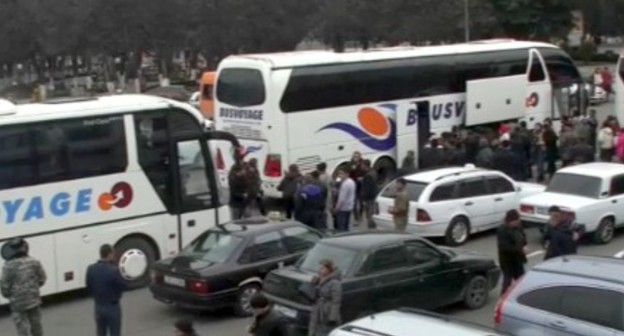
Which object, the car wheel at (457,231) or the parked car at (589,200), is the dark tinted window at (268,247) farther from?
the parked car at (589,200)

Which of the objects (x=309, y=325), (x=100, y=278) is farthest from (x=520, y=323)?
(x=100, y=278)

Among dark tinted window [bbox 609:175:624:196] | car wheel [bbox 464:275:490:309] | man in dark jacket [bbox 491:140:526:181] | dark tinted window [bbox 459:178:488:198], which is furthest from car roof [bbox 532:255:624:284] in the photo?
man in dark jacket [bbox 491:140:526:181]

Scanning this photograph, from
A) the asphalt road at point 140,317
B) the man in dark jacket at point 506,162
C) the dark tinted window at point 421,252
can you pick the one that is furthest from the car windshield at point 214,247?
the man in dark jacket at point 506,162

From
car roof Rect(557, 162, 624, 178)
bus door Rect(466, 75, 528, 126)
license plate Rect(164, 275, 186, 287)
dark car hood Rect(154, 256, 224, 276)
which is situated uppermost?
bus door Rect(466, 75, 528, 126)

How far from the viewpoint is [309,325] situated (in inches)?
534

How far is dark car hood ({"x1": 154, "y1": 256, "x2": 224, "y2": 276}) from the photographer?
1554cm

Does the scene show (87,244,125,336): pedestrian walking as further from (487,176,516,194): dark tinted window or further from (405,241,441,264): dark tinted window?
(487,176,516,194): dark tinted window

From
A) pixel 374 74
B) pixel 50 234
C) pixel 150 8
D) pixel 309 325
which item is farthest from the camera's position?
pixel 150 8

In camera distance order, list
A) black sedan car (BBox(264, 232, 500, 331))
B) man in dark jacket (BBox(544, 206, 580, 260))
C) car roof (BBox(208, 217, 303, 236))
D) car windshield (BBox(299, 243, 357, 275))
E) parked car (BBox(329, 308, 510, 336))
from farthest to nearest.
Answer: car roof (BBox(208, 217, 303, 236)) → man in dark jacket (BBox(544, 206, 580, 260)) → car windshield (BBox(299, 243, 357, 275)) → black sedan car (BBox(264, 232, 500, 331)) → parked car (BBox(329, 308, 510, 336))

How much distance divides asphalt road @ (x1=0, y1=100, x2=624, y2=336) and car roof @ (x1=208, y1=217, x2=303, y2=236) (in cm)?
127

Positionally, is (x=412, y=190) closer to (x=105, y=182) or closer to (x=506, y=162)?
(x=506, y=162)

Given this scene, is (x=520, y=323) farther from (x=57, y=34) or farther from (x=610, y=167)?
(x=57, y=34)

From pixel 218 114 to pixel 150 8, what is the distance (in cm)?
4642

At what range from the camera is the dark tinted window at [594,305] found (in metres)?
11.4
